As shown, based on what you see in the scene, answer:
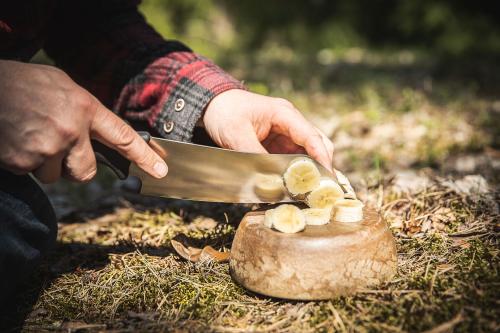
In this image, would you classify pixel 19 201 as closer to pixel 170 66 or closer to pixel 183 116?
pixel 183 116

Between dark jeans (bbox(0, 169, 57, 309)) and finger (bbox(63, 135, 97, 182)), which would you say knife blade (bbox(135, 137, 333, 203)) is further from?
dark jeans (bbox(0, 169, 57, 309))

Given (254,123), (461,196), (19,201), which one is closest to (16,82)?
(19,201)

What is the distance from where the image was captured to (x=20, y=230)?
199 centimetres

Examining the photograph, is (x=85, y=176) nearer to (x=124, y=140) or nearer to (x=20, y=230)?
(x=124, y=140)

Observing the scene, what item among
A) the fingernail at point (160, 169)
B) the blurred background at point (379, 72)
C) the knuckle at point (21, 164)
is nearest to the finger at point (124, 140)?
the fingernail at point (160, 169)

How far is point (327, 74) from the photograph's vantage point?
773cm

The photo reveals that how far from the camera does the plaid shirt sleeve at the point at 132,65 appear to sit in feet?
8.45

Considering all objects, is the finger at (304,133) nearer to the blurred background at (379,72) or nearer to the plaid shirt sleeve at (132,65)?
the plaid shirt sleeve at (132,65)

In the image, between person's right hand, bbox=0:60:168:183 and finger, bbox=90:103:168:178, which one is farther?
finger, bbox=90:103:168:178

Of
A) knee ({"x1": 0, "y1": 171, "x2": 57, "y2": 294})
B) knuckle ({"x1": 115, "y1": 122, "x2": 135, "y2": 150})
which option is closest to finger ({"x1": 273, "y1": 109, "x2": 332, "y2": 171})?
knuckle ({"x1": 115, "y1": 122, "x2": 135, "y2": 150})

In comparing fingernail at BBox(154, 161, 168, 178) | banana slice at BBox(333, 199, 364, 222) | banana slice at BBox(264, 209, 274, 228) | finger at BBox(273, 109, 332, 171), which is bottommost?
fingernail at BBox(154, 161, 168, 178)

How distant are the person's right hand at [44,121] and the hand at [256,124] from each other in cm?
68

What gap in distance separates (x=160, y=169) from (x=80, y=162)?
1.10 feet

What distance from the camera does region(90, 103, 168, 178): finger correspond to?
6.07 feet
